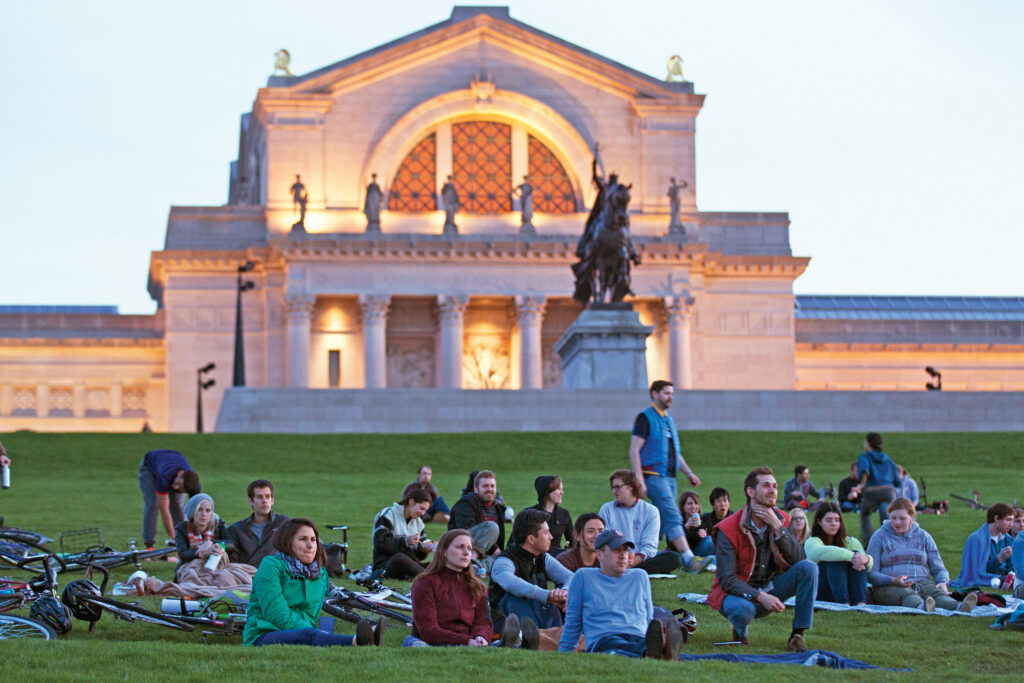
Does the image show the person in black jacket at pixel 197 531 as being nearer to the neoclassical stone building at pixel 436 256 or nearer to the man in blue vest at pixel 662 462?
the man in blue vest at pixel 662 462

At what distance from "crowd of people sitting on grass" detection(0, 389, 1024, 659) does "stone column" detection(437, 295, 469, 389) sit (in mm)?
38088

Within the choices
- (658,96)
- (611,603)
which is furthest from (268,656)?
(658,96)

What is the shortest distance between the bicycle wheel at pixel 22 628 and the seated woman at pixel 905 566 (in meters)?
7.47

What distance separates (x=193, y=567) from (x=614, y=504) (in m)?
3.91

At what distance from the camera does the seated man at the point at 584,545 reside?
39.8 ft

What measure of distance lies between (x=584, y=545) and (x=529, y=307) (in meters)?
45.0

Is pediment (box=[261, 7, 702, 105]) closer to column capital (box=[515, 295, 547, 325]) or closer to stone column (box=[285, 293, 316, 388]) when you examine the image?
stone column (box=[285, 293, 316, 388])

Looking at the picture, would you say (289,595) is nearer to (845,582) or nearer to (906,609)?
(845,582)

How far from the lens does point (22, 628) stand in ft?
35.0

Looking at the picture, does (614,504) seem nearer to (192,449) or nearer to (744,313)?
(192,449)

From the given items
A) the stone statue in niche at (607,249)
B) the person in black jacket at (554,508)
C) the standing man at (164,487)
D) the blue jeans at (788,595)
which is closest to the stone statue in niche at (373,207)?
the stone statue in niche at (607,249)

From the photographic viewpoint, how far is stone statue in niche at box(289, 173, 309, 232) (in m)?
56.5

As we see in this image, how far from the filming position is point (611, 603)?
425 inches

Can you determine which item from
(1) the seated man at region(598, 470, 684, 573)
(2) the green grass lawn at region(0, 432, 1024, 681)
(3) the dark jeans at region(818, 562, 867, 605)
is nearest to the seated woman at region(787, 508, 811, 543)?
(3) the dark jeans at region(818, 562, 867, 605)
